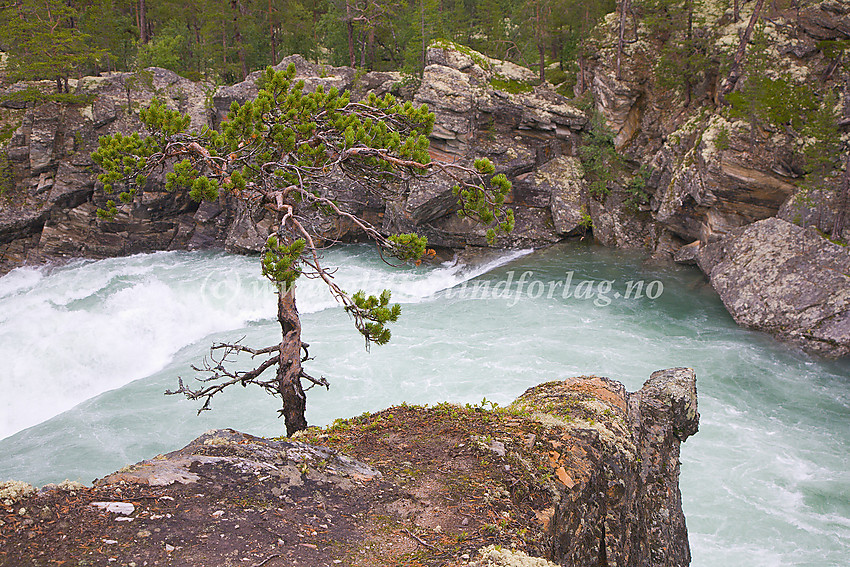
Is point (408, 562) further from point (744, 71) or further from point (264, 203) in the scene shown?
point (744, 71)

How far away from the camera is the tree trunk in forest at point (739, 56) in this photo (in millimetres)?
18281

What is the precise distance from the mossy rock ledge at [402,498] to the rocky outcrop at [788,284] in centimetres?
989

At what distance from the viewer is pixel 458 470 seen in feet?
16.6

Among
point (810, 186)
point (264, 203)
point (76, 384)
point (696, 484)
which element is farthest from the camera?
point (810, 186)

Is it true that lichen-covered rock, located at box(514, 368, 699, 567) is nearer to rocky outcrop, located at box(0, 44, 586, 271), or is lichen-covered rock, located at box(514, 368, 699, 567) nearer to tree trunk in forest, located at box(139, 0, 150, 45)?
rocky outcrop, located at box(0, 44, 586, 271)

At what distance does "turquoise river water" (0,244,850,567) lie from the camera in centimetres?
982

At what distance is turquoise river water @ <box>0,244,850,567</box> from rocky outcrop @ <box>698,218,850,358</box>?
58 cm

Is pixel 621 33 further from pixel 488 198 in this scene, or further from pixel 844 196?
pixel 488 198

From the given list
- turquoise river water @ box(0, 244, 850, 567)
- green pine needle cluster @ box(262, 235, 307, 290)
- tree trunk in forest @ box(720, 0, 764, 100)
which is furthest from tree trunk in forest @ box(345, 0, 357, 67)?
green pine needle cluster @ box(262, 235, 307, 290)

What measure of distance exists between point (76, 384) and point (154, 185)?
12.5m

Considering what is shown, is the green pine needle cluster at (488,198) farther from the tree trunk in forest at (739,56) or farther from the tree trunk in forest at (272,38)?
the tree trunk in forest at (272,38)

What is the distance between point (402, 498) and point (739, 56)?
19594mm

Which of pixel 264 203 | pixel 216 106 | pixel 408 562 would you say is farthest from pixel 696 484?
pixel 216 106

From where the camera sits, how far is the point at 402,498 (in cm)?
467
